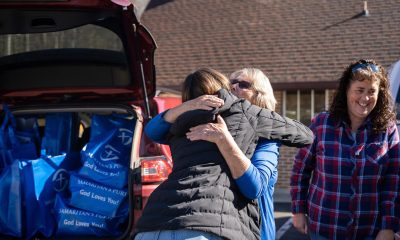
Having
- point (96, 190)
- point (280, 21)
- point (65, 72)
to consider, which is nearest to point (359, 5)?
point (280, 21)

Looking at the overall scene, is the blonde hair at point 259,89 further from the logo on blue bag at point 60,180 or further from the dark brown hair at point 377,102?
the logo on blue bag at point 60,180

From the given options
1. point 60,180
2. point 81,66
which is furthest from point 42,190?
point 81,66

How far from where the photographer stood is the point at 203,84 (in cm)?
213

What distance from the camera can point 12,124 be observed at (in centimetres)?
401

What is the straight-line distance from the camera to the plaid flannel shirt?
8.59 ft

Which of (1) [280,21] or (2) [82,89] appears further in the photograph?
(1) [280,21]

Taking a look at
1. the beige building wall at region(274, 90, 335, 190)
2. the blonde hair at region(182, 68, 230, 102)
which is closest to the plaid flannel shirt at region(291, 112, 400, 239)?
the blonde hair at region(182, 68, 230, 102)

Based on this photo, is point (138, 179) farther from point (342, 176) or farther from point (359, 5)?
point (359, 5)

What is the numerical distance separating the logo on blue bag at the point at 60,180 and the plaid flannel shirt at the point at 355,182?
1.80m

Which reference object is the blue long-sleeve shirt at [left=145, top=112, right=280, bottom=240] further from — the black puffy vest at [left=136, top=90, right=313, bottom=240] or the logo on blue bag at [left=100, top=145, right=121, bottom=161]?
the logo on blue bag at [left=100, top=145, right=121, bottom=161]

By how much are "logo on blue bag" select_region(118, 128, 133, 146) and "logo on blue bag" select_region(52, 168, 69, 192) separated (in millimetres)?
465

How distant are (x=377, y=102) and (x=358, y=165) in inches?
14.4

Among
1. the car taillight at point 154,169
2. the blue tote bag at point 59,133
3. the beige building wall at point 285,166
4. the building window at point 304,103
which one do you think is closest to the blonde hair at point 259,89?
the car taillight at point 154,169

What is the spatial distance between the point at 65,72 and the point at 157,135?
216cm
